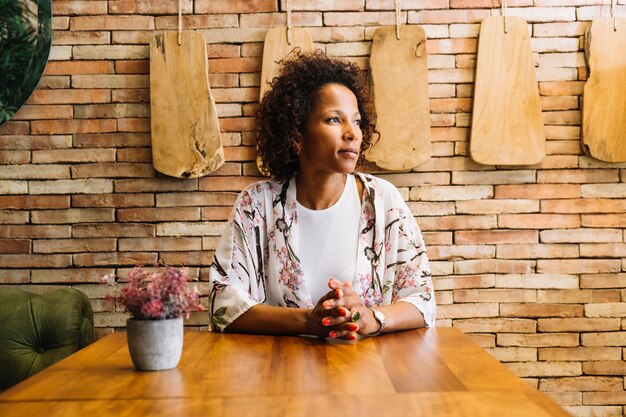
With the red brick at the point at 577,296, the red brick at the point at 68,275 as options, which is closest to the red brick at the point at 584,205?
the red brick at the point at 577,296

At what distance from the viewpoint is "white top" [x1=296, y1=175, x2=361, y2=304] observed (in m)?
2.11

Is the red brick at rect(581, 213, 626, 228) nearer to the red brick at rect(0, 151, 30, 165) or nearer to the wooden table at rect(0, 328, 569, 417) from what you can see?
the wooden table at rect(0, 328, 569, 417)

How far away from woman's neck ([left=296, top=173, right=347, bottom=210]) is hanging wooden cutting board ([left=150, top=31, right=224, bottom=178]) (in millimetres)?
706

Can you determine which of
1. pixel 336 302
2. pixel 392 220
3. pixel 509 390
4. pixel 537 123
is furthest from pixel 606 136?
pixel 509 390

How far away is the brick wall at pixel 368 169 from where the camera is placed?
2873 mm

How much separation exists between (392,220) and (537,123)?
110cm

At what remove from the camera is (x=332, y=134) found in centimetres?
217

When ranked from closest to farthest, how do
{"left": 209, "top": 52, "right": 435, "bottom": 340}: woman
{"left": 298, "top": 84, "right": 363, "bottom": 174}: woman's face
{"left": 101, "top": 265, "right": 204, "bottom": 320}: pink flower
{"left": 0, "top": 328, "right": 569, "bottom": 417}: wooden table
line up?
{"left": 0, "top": 328, "right": 569, "bottom": 417}: wooden table, {"left": 101, "top": 265, "right": 204, "bottom": 320}: pink flower, {"left": 209, "top": 52, "right": 435, "bottom": 340}: woman, {"left": 298, "top": 84, "right": 363, "bottom": 174}: woman's face

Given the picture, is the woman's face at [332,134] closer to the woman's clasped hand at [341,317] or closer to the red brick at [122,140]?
the woman's clasped hand at [341,317]

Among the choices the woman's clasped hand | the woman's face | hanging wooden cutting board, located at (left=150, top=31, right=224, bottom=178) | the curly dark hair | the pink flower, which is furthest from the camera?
hanging wooden cutting board, located at (left=150, top=31, right=224, bottom=178)

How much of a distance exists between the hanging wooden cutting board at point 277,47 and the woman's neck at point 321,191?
0.60 metres

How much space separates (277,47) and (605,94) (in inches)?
58.8

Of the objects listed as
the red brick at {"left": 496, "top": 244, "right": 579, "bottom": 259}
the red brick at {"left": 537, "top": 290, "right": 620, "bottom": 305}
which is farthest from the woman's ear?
the red brick at {"left": 537, "top": 290, "right": 620, "bottom": 305}

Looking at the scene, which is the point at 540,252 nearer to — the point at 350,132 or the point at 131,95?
the point at 350,132
